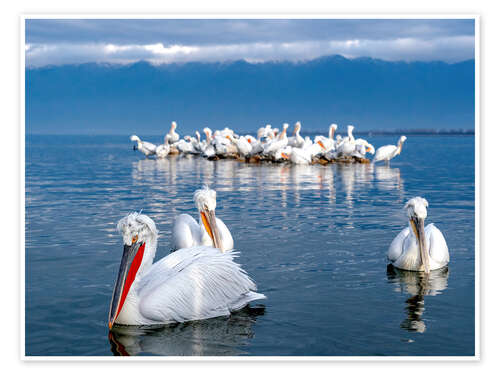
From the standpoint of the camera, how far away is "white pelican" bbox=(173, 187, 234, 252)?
703 cm

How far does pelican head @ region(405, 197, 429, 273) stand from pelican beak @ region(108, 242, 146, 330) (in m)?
2.87

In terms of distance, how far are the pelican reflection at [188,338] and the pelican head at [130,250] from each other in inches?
7.6

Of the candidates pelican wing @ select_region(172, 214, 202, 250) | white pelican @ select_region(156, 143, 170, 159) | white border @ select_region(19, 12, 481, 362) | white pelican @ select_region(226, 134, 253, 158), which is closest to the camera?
white border @ select_region(19, 12, 481, 362)

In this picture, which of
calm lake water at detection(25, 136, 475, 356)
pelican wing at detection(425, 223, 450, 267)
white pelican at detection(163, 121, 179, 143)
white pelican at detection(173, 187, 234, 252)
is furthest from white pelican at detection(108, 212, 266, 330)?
white pelican at detection(163, 121, 179, 143)

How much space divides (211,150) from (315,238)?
17650 mm

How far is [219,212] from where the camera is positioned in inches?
418

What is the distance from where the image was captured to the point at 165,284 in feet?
16.8

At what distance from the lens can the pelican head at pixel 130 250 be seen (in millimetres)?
4941

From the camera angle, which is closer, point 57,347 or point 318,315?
point 57,347

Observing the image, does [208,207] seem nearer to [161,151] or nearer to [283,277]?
[283,277]

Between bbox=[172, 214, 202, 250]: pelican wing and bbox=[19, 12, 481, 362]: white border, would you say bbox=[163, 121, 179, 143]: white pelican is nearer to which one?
bbox=[172, 214, 202, 250]: pelican wing

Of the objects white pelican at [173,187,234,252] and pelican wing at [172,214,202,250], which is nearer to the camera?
white pelican at [173,187,234,252]
